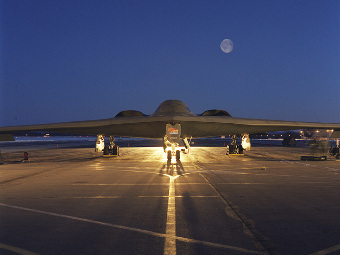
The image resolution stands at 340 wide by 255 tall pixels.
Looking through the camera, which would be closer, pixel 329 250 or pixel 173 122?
pixel 329 250

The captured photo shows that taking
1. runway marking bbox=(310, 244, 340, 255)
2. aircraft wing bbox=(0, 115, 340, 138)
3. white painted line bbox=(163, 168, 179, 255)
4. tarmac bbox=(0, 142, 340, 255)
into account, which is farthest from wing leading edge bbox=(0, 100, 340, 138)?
runway marking bbox=(310, 244, 340, 255)

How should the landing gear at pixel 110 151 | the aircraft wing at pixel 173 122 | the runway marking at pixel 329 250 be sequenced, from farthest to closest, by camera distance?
1. the landing gear at pixel 110 151
2. the aircraft wing at pixel 173 122
3. the runway marking at pixel 329 250

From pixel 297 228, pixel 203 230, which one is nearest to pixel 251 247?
pixel 203 230

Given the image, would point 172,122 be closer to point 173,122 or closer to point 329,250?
point 173,122

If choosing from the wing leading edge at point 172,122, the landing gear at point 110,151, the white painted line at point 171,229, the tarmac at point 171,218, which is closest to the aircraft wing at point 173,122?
the wing leading edge at point 172,122

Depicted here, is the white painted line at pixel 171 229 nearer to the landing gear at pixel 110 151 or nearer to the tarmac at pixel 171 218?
the tarmac at pixel 171 218

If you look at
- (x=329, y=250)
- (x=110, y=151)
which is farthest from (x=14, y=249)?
(x=110, y=151)

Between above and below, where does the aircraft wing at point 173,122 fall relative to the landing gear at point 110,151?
above

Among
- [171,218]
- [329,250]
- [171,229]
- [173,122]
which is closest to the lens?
[329,250]

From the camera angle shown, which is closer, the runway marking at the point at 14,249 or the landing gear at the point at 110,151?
the runway marking at the point at 14,249

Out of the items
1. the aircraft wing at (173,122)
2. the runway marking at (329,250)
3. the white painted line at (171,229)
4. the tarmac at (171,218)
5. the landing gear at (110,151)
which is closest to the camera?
the runway marking at (329,250)

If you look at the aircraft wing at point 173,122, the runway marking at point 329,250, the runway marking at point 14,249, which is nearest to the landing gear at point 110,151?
the aircraft wing at point 173,122

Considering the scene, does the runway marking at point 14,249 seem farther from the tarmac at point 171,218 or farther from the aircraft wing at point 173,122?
the aircraft wing at point 173,122

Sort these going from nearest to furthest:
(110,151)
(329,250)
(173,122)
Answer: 1. (329,250)
2. (173,122)
3. (110,151)
